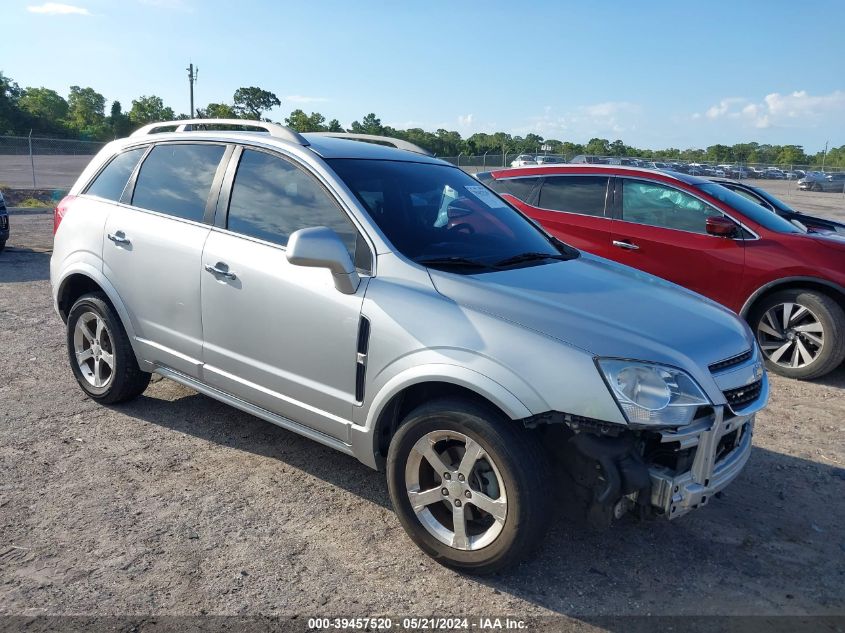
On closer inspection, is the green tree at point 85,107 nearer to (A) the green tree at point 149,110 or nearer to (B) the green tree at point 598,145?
(A) the green tree at point 149,110

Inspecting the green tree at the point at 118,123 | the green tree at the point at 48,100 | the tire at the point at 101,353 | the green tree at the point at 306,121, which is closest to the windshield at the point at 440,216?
the tire at the point at 101,353

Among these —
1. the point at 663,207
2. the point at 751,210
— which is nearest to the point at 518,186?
the point at 663,207

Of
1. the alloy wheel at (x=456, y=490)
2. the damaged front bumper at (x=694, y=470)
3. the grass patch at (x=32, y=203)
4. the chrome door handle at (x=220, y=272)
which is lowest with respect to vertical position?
the grass patch at (x=32, y=203)

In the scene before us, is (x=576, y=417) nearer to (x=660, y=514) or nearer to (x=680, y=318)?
(x=660, y=514)

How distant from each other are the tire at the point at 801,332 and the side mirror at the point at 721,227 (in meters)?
0.69

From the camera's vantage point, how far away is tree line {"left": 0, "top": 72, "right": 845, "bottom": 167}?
170ft

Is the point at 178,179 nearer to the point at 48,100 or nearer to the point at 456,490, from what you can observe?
the point at 456,490

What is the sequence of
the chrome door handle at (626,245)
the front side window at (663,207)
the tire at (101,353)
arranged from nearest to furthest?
the tire at (101,353) < the front side window at (663,207) < the chrome door handle at (626,245)

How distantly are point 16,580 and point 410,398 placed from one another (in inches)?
72.3

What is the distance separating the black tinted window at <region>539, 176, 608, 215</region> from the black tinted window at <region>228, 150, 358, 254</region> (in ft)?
14.0

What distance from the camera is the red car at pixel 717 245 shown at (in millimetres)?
5992

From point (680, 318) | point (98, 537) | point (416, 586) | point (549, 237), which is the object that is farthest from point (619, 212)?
point (98, 537)

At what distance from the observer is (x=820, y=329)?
19.5 feet

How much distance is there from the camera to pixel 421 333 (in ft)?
10.0
